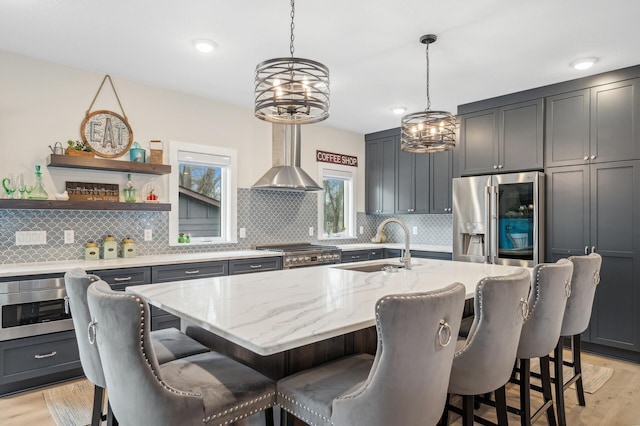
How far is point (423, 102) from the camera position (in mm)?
4523

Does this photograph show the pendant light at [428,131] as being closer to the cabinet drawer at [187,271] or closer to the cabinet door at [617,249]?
the cabinet door at [617,249]

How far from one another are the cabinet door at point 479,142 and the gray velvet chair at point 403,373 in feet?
11.5

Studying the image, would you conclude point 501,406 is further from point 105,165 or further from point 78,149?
point 78,149

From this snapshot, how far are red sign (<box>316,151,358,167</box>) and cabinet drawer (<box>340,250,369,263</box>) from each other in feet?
4.56

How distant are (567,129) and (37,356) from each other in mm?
4963

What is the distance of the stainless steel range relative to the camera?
14.2ft

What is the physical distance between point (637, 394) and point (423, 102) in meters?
3.28

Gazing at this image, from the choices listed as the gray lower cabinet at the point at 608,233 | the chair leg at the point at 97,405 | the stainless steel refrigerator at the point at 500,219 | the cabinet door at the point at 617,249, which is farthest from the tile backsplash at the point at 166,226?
the cabinet door at the point at 617,249

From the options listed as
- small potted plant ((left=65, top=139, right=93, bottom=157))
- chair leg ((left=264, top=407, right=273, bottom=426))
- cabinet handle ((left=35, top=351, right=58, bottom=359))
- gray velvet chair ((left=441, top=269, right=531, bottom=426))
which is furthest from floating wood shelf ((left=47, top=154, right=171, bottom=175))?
gray velvet chair ((left=441, top=269, right=531, bottom=426))

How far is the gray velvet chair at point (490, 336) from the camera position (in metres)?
1.60

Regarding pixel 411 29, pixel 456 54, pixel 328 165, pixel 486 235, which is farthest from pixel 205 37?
pixel 486 235

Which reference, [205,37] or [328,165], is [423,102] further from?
[205,37]

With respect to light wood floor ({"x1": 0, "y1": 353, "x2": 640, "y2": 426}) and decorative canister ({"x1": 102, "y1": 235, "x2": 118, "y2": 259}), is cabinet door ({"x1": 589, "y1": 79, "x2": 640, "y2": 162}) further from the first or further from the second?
decorative canister ({"x1": 102, "y1": 235, "x2": 118, "y2": 259})

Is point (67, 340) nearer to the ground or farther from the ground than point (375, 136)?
nearer to the ground
